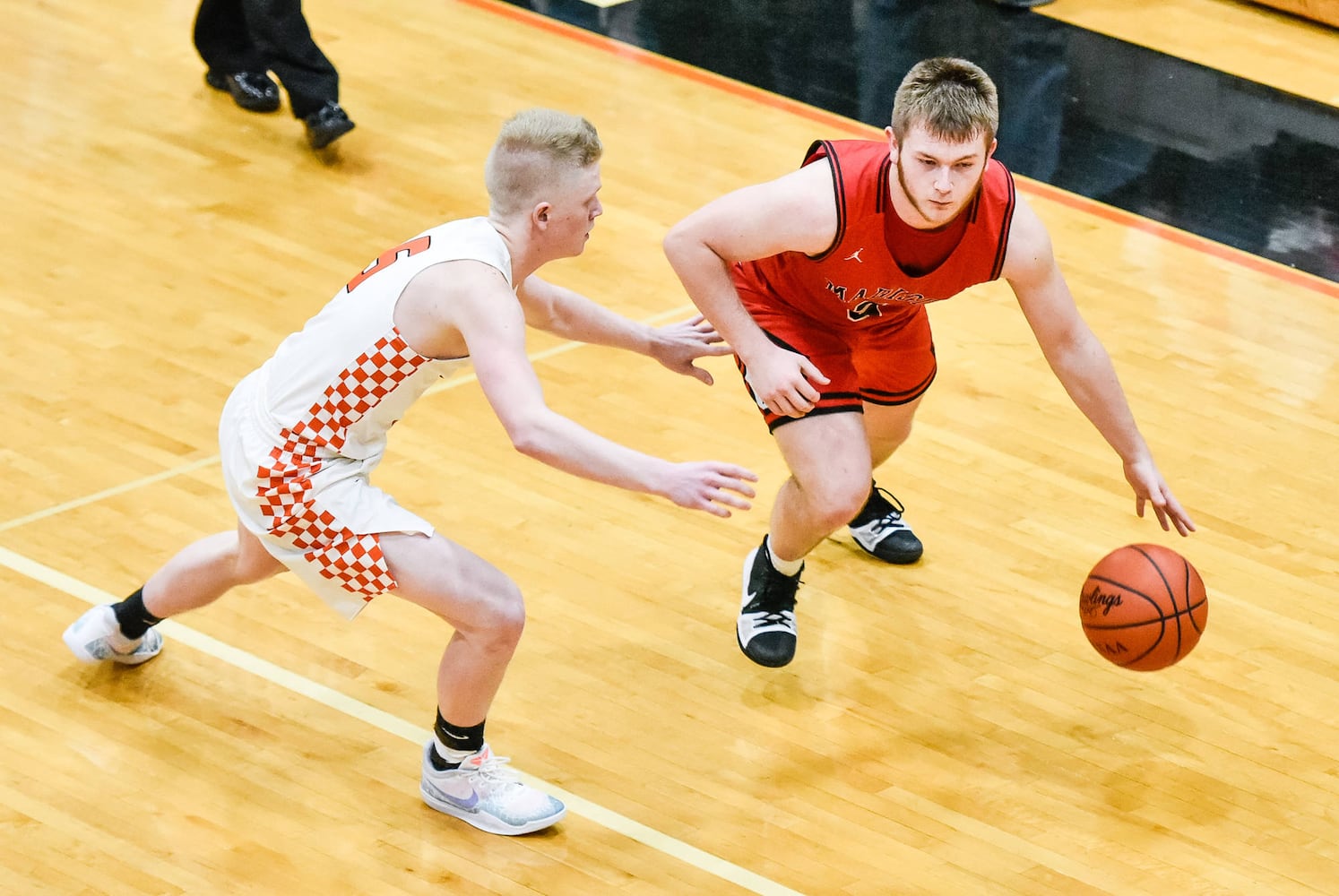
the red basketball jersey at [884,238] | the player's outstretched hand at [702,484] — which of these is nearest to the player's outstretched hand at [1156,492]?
the red basketball jersey at [884,238]

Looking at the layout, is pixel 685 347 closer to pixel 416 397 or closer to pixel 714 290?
pixel 714 290

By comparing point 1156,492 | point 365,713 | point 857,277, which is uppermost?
point 857,277

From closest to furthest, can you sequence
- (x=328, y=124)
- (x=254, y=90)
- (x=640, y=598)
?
(x=640, y=598)
(x=328, y=124)
(x=254, y=90)

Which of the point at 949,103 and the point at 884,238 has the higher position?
the point at 949,103

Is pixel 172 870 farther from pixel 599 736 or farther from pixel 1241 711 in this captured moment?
pixel 1241 711

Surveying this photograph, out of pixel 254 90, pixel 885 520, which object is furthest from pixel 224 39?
pixel 885 520

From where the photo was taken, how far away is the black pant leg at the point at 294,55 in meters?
7.08

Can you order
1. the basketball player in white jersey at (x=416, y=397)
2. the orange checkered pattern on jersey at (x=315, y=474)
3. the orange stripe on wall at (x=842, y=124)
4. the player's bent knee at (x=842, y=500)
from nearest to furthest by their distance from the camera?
the basketball player in white jersey at (x=416, y=397)
the orange checkered pattern on jersey at (x=315, y=474)
the player's bent knee at (x=842, y=500)
the orange stripe on wall at (x=842, y=124)

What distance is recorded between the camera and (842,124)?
7.79 m

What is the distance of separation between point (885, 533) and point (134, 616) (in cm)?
210

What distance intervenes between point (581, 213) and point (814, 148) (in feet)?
2.92

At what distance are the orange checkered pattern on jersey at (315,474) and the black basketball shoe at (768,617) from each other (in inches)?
48.7

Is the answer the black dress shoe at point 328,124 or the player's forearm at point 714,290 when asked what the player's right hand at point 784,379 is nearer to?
the player's forearm at point 714,290

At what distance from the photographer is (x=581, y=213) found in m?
3.47
